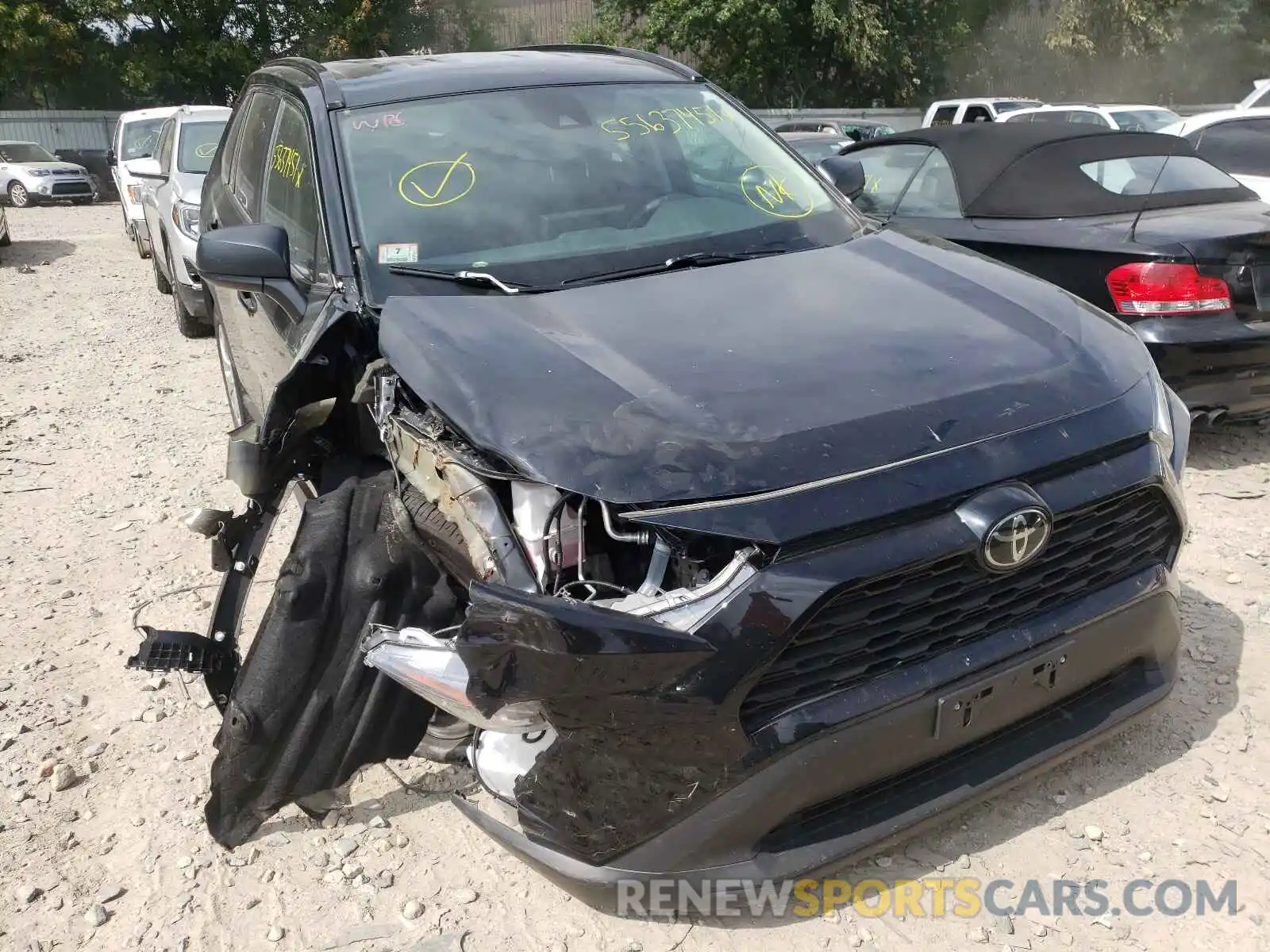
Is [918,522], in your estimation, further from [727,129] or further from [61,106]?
[61,106]

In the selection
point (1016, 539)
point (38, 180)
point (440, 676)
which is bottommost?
point (38, 180)

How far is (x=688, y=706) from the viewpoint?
1.93 m

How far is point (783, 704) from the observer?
6.61 ft

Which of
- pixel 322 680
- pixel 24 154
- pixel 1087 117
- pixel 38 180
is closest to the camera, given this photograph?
pixel 322 680

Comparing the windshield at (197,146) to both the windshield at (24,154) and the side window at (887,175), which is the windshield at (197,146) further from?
the windshield at (24,154)

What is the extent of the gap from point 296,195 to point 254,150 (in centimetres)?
108

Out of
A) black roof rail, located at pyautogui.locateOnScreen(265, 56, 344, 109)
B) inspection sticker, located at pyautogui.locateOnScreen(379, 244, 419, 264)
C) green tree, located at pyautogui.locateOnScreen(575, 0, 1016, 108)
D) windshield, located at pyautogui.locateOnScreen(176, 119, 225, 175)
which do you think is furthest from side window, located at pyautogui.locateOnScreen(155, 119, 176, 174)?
green tree, located at pyautogui.locateOnScreen(575, 0, 1016, 108)

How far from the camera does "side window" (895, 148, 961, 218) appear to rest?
5688mm

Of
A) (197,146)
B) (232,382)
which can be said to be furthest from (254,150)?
(197,146)

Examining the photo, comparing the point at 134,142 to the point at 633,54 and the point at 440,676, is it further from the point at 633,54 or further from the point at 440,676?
the point at 440,676

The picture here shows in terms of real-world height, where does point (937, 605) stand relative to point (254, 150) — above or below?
below

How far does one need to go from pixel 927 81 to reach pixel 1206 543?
99.6 feet

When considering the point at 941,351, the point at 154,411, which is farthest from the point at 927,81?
the point at 941,351

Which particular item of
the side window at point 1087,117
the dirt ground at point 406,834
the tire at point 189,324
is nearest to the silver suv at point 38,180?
the tire at point 189,324
